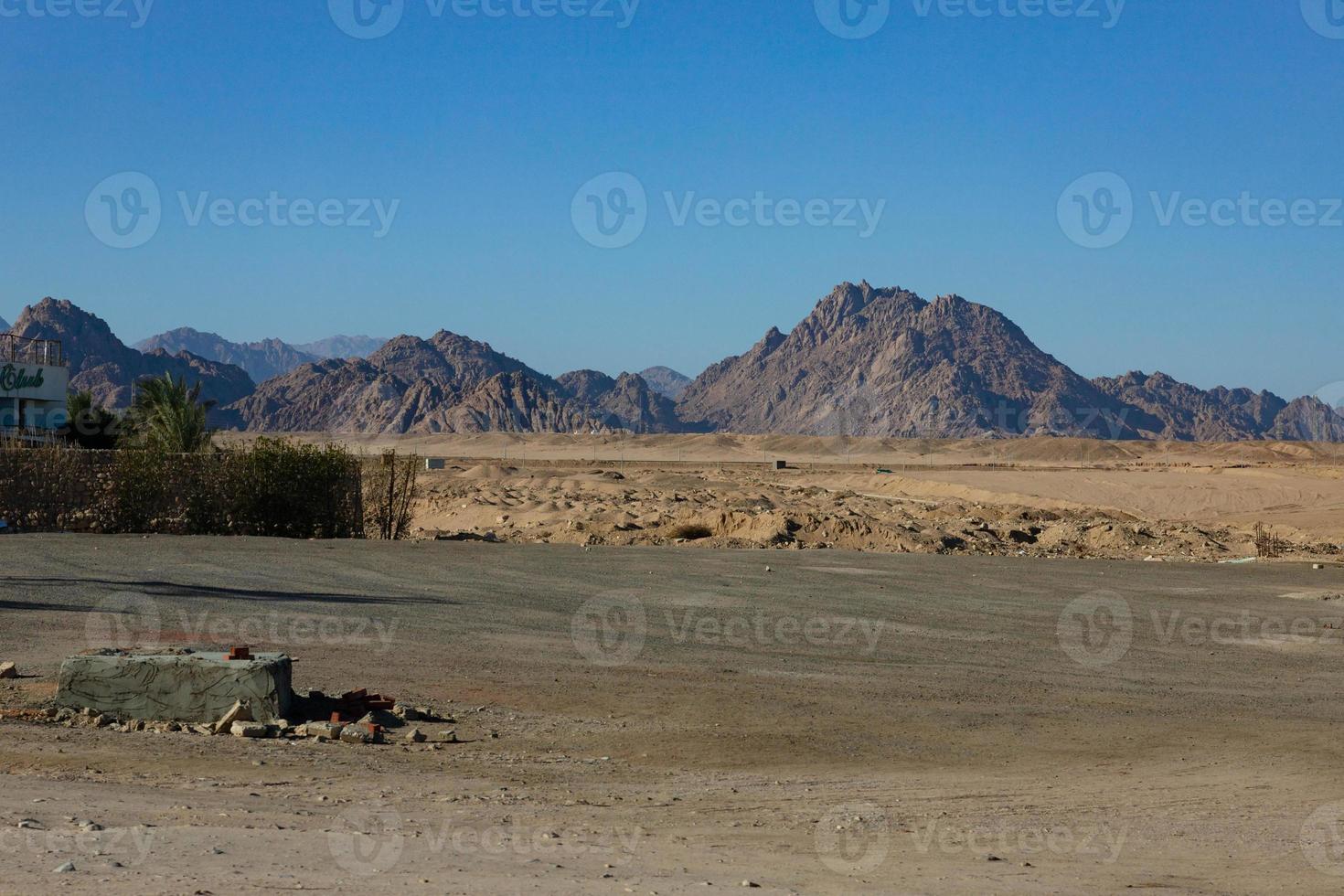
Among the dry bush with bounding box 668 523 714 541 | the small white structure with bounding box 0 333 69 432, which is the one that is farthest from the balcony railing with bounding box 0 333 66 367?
the dry bush with bounding box 668 523 714 541

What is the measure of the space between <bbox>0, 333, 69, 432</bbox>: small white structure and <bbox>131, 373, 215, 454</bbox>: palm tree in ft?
27.9

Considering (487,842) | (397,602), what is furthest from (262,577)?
(487,842)

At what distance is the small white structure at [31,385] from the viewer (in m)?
47.7

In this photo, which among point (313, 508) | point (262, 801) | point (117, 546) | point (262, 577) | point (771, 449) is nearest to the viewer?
point (262, 801)

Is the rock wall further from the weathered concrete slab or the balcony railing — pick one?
the weathered concrete slab

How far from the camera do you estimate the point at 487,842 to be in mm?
7656

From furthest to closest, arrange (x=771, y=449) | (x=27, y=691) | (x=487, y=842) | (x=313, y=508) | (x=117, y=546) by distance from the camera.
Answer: (x=771, y=449)
(x=313, y=508)
(x=117, y=546)
(x=27, y=691)
(x=487, y=842)

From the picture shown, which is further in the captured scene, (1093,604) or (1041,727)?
(1093,604)

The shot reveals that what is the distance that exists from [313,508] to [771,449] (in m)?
129

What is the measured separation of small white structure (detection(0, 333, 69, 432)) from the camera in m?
47.7

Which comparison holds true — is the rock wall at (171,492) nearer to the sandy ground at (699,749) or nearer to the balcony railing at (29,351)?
the sandy ground at (699,749)

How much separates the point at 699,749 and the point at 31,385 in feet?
146

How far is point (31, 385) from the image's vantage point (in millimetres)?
48625

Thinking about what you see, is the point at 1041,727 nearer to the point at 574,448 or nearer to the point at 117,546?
the point at 117,546
